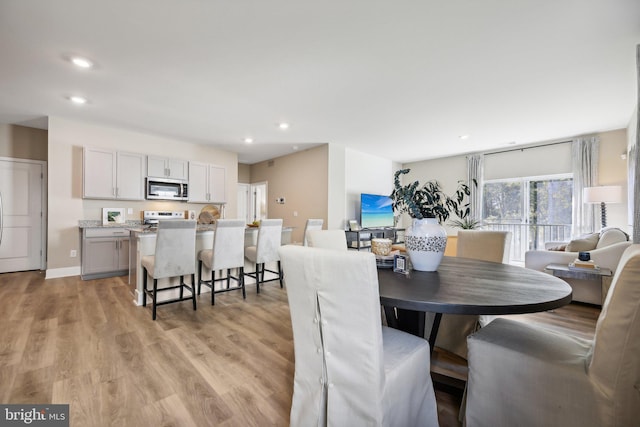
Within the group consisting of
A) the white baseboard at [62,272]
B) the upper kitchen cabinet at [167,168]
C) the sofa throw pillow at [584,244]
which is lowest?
the white baseboard at [62,272]

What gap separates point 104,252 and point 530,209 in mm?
7983

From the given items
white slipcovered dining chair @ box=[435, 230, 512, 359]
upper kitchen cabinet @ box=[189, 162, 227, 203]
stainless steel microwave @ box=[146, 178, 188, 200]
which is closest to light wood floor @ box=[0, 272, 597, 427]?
white slipcovered dining chair @ box=[435, 230, 512, 359]

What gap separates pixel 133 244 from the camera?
3.50 meters

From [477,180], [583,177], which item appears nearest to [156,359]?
[477,180]

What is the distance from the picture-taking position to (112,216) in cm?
478

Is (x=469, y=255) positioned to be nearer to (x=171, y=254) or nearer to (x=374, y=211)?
(x=171, y=254)

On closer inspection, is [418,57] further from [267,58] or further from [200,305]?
[200,305]

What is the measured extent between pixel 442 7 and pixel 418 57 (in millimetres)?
622

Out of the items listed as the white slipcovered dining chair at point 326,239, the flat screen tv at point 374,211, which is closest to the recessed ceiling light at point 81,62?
the white slipcovered dining chair at point 326,239

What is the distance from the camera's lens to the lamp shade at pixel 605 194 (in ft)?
13.1

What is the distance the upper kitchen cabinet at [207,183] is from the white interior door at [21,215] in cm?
245

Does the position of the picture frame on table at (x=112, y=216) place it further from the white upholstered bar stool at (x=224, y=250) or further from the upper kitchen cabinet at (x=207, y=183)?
the white upholstered bar stool at (x=224, y=250)

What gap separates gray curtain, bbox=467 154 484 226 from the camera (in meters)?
6.22

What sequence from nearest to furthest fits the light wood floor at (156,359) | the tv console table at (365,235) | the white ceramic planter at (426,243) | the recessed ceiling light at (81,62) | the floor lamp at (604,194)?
the light wood floor at (156,359) < the white ceramic planter at (426,243) < the recessed ceiling light at (81,62) < the floor lamp at (604,194) < the tv console table at (365,235)
